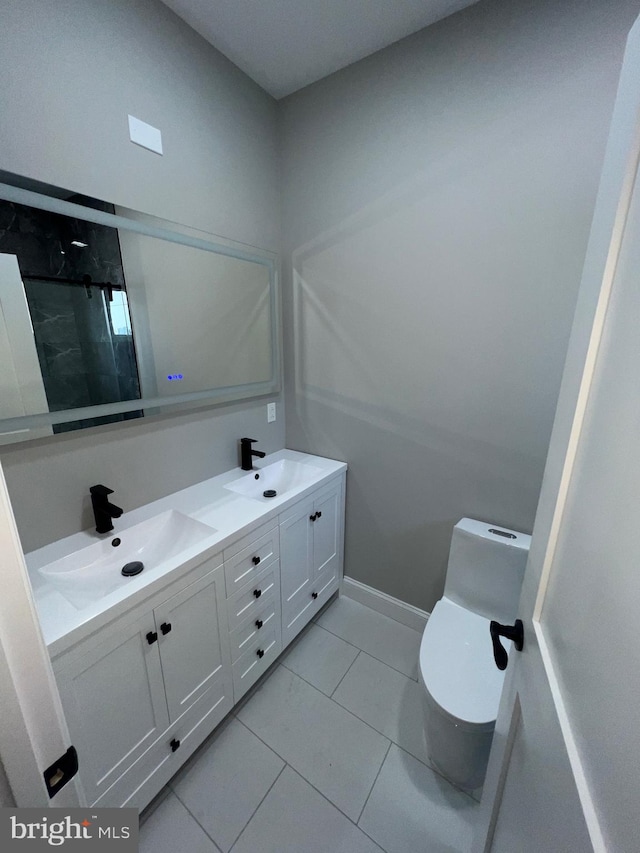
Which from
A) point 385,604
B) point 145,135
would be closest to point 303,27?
point 145,135

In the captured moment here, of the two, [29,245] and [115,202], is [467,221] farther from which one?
[29,245]

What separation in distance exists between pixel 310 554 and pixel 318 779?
0.83 metres

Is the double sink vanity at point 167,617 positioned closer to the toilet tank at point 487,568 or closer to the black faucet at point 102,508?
the black faucet at point 102,508

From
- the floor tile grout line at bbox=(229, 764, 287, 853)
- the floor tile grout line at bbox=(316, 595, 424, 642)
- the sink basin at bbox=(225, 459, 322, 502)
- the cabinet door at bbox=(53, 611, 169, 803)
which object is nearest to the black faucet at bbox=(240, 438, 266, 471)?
the sink basin at bbox=(225, 459, 322, 502)

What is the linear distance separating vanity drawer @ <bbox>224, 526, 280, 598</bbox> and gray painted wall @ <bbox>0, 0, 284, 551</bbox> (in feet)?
1.56

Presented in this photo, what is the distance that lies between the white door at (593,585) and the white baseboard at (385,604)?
1.20 metres

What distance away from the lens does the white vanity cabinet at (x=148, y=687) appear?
3.02ft

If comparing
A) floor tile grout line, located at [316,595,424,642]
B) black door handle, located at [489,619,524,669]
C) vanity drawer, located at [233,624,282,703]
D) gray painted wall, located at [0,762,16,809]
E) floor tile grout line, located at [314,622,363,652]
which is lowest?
floor tile grout line, located at [314,622,363,652]

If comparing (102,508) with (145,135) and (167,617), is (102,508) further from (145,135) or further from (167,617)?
(145,135)

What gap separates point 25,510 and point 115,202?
3.60 ft

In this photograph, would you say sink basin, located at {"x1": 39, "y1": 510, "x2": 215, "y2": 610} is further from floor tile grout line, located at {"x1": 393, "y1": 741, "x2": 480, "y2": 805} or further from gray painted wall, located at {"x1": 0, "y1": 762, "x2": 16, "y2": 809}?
floor tile grout line, located at {"x1": 393, "y1": 741, "x2": 480, "y2": 805}

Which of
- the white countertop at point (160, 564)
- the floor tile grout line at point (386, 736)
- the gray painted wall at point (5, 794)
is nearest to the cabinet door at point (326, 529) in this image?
the white countertop at point (160, 564)

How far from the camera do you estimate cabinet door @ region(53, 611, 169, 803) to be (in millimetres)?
889

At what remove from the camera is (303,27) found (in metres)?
1.32
